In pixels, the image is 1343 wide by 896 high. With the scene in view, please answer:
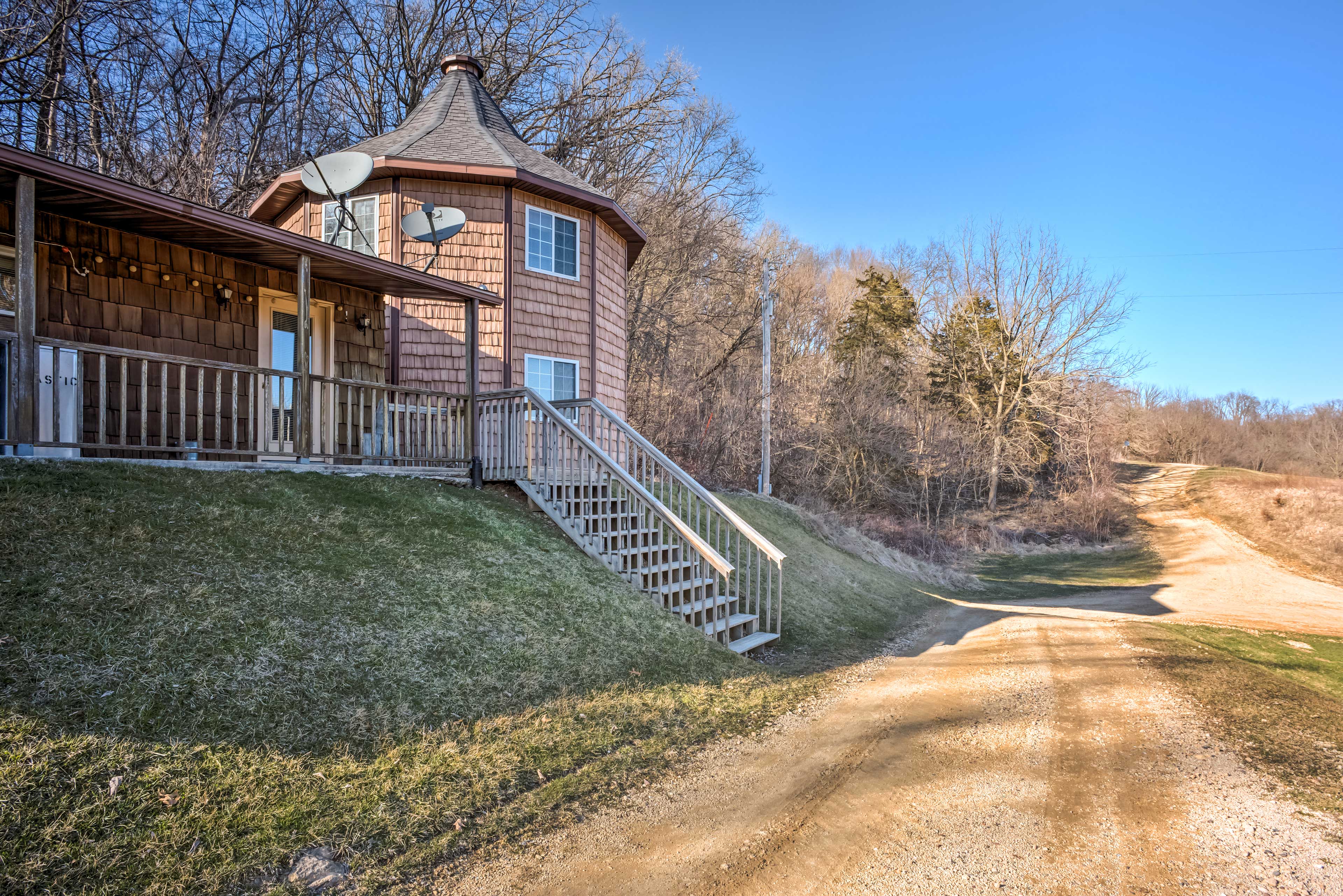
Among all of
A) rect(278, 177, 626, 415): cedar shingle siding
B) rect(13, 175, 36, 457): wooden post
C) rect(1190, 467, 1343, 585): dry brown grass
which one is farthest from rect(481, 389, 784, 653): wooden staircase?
rect(1190, 467, 1343, 585): dry brown grass

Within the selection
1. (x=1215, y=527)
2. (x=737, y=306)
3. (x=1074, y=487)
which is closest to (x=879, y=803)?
(x=737, y=306)

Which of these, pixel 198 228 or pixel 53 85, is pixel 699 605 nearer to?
pixel 198 228

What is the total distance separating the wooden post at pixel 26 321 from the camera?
534cm

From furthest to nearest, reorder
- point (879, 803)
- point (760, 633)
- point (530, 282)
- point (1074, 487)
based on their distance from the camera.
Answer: point (1074, 487)
point (530, 282)
point (760, 633)
point (879, 803)

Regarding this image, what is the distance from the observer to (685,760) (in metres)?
4.52

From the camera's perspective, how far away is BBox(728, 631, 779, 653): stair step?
716cm

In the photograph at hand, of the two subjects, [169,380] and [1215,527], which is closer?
[169,380]

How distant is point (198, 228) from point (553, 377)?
20.0ft

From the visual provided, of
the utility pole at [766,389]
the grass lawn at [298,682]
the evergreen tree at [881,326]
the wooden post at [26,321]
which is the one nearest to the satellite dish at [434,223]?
the grass lawn at [298,682]

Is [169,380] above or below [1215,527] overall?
above

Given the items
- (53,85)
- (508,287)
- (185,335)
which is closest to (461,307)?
(508,287)

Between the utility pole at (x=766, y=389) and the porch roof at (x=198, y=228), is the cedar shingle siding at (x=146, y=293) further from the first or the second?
the utility pole at (x=766, y=389)

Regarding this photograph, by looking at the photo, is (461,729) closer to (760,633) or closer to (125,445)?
(125,445)

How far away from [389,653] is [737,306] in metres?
24.6
